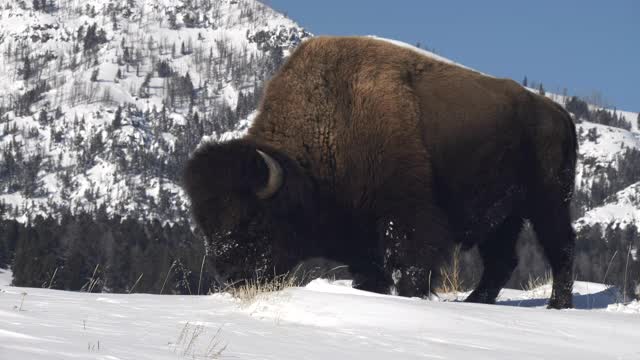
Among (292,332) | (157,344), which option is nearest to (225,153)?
(292,332)

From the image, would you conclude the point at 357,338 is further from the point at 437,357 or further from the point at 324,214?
the point at 324,214

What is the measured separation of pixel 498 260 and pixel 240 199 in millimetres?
3598

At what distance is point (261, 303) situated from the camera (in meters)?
6.76

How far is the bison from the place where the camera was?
899 cm

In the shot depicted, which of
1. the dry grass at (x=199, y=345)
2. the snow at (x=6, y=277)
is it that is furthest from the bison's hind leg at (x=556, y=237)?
the snow at (x=6, y=277)

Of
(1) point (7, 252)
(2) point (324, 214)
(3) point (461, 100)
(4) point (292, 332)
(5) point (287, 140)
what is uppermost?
(3) point (461, 100)

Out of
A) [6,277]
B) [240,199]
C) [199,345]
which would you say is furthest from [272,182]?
[6,277]

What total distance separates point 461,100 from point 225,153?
107 inches

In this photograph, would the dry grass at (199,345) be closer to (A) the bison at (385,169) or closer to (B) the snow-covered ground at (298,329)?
(B) the snow-covered ground at (298,329)

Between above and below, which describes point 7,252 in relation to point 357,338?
below

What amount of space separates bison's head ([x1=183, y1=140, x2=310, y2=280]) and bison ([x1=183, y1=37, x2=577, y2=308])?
13mm

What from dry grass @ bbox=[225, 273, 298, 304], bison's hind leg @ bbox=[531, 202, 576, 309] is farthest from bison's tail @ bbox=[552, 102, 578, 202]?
dry grass @ bbox=[225, 273, 298, 304]

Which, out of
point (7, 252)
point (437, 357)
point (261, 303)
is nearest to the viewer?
point (437, 357)

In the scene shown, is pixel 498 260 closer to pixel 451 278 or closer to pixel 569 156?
pixel 569 156
